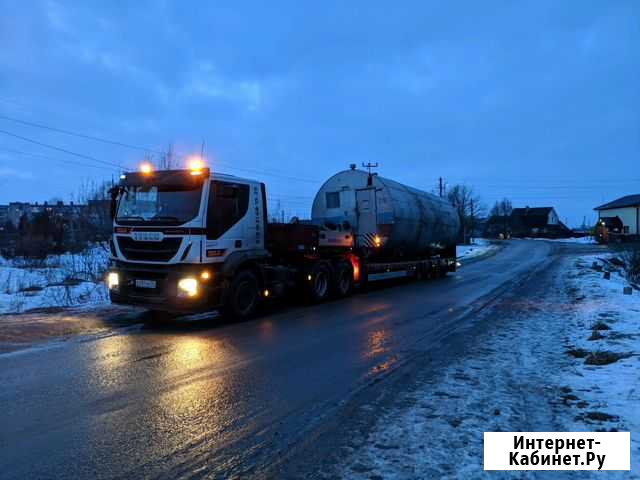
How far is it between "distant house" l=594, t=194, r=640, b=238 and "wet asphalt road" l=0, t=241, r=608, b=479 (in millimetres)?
73994

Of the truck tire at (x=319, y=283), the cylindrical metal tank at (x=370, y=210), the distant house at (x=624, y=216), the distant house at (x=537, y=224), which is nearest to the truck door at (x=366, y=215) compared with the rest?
the cylindrical metal tank at (x=370, y=210)

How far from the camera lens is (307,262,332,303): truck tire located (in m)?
12.9

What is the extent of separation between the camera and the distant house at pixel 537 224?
10001cm

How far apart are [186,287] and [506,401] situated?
6147 mm

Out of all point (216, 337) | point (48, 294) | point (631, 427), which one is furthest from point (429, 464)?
point (48, 294)

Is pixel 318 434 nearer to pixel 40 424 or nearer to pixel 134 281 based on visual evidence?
pixel 40 424

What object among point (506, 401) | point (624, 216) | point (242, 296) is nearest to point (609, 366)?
point (506, 401)

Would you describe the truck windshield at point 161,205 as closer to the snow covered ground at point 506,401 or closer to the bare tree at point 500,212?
the snow covered ground at point 506,401

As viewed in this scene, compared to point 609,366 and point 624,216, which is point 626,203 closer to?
point 624,216

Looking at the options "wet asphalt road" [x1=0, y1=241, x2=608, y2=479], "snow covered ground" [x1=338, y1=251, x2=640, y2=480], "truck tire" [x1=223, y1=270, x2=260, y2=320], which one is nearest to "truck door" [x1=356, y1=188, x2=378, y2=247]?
"truck tire" [x1=223, y1=270, x2=260, y2=320]

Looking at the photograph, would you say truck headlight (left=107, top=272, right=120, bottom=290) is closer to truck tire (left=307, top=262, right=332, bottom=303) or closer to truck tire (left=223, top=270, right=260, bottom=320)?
truck tire (left=223, top=270, right=260, bottom=320)

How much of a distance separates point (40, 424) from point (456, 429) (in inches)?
150

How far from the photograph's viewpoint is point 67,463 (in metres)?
3.78

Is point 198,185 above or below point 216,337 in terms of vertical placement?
above
